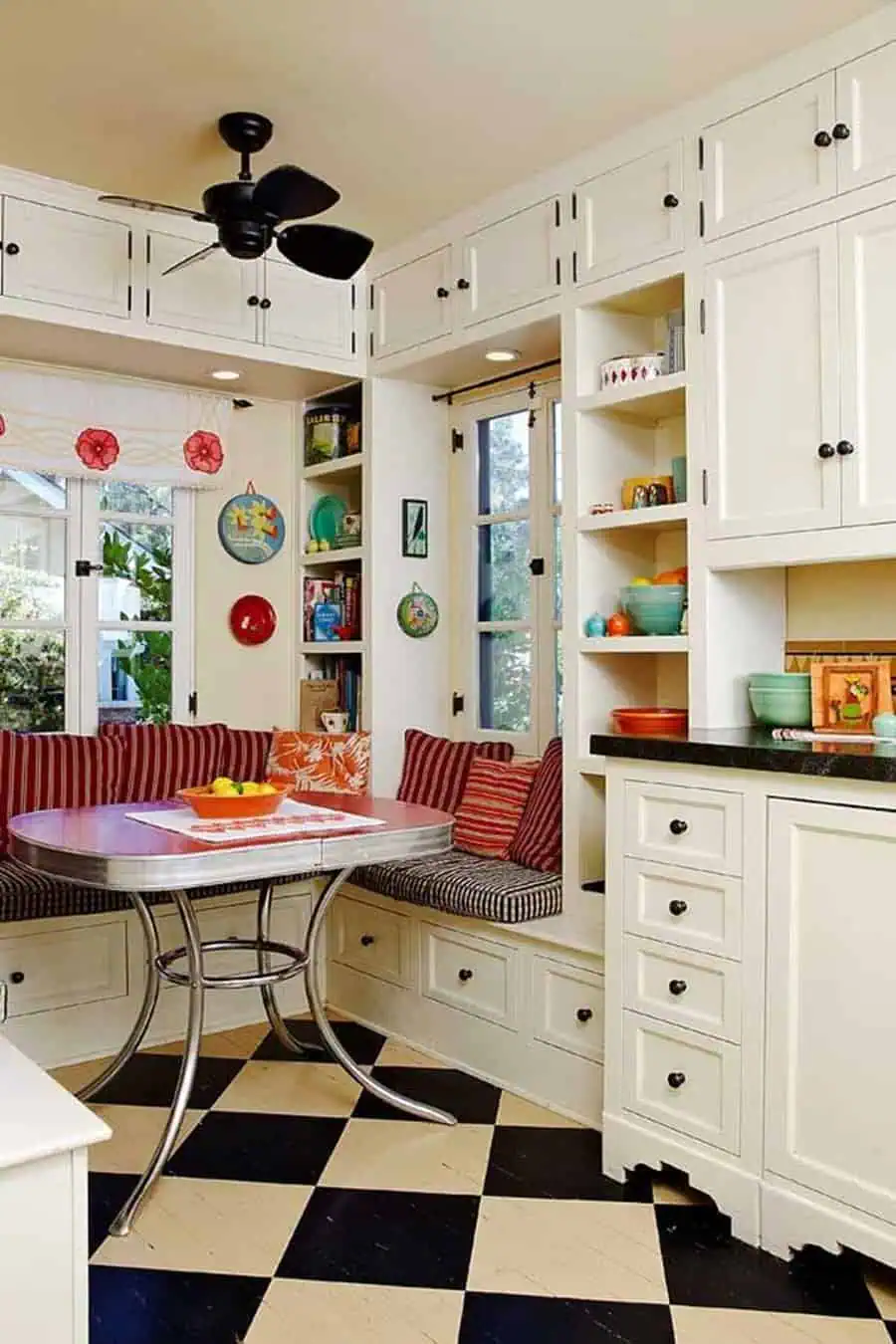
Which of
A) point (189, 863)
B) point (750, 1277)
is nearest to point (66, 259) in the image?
point (189, 863)

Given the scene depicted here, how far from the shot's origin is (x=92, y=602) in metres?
4.08

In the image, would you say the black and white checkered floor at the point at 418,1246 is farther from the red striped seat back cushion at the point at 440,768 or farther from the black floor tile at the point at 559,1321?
the red striped seat back cushion at the point at 440,768

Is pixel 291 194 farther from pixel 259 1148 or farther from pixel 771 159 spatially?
pixel 259 1148

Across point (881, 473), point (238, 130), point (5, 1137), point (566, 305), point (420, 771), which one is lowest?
point (5, 1137)

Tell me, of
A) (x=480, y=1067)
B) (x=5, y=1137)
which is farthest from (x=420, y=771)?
(x=5, y=1137)

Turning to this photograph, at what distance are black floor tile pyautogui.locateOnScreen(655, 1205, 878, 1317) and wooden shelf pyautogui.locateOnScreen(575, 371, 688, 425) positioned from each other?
2032 millimetres

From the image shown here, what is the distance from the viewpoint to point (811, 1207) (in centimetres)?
229

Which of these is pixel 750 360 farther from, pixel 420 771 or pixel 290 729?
pixel 290 729

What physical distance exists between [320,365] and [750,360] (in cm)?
174

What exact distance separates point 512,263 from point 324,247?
77 cm

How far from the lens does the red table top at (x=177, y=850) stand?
7.95 feet

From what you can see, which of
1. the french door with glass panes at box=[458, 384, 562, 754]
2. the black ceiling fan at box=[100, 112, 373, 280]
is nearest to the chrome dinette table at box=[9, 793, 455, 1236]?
the french door with glass panes at box=[458, 384, 562, 754]

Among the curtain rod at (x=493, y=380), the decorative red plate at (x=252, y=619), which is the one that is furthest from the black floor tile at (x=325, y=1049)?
the curtain rod at (x=493, y=380)

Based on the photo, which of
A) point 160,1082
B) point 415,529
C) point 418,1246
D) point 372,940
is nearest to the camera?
point 418,1246
